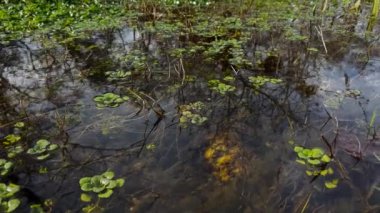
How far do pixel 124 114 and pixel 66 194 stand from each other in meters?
0.99

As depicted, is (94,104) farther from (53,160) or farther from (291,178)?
(291,178)

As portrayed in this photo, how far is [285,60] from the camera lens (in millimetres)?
3891

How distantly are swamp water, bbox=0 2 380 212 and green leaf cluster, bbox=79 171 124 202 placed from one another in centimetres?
4

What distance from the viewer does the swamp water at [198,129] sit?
2010 millimetres

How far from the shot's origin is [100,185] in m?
2.01

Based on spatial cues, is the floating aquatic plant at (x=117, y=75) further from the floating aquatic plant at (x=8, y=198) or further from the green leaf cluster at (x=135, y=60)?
the floating aquatic plant at (x=8, y=198)

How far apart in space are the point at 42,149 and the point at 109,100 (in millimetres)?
833

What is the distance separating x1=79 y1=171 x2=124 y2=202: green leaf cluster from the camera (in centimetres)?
195

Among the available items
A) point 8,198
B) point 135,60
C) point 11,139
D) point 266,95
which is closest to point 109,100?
point 11,139

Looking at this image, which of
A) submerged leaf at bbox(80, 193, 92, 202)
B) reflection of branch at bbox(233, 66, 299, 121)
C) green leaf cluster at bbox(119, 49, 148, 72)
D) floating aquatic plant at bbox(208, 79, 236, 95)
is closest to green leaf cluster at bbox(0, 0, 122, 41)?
green leaf cluster at bbox(119, 49, 148, 72)

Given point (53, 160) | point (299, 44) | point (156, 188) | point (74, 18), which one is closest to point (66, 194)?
point (53, 160)

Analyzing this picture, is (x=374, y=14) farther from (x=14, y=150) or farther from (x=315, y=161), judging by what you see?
(x=14, y=150)

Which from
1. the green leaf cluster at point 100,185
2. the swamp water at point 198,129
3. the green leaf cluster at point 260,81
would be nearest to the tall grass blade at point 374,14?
the swamp water at point 198,129

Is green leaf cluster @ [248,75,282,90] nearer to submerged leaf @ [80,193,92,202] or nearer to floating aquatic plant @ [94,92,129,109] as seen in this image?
floating aquatic plant @ [94,92,129,109]
